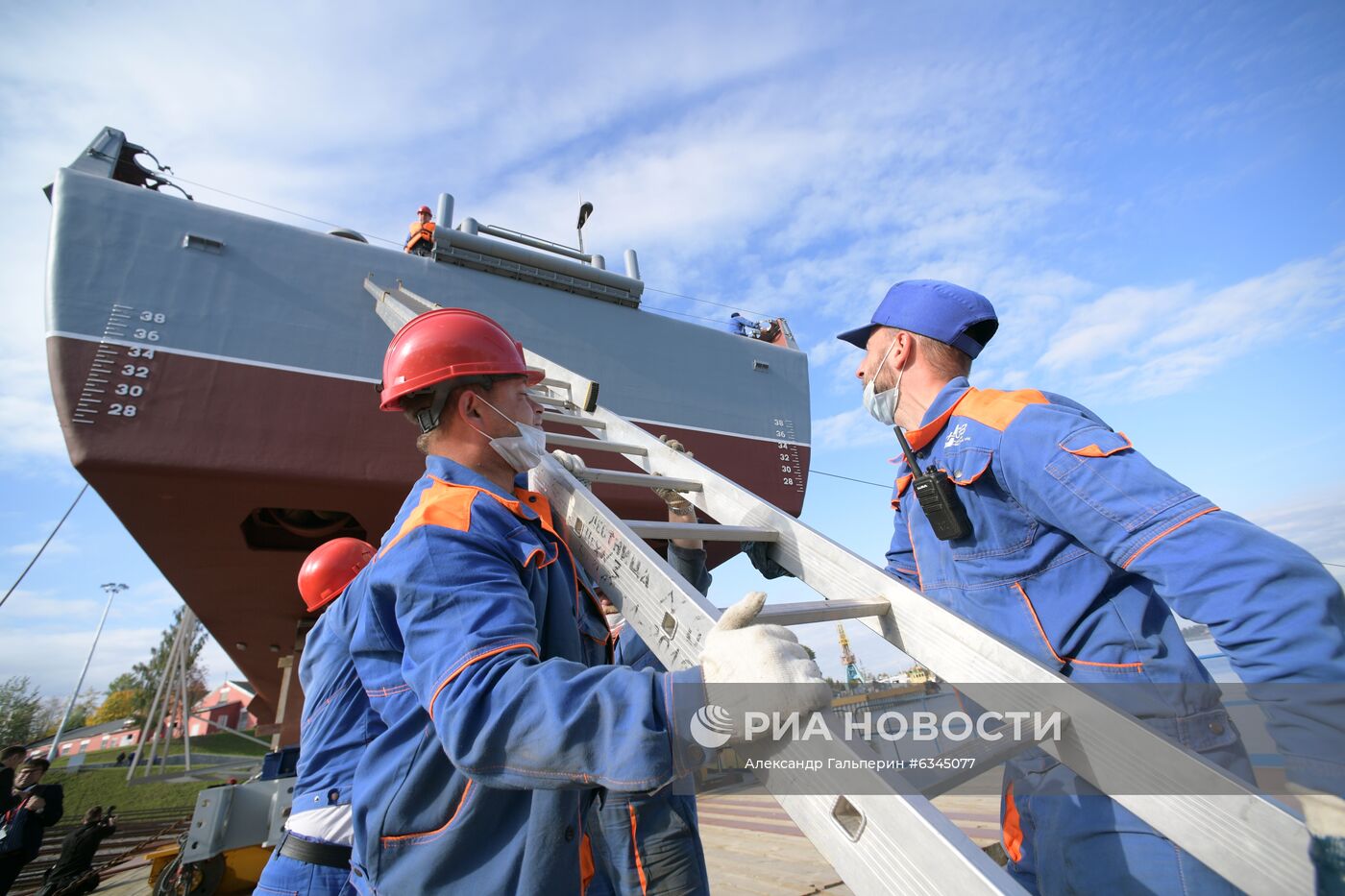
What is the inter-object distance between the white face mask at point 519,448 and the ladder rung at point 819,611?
0.86 metres

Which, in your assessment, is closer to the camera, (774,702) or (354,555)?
(774,702)

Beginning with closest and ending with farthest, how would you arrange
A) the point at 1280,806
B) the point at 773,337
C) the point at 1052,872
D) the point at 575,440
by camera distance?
1. the point at 1280,806
2. the point at 1052,872
3. the point at 575,440
4. the point at 773,337

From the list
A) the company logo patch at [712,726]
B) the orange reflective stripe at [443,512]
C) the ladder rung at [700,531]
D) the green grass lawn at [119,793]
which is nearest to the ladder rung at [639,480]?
the ladder rung at [700,531]

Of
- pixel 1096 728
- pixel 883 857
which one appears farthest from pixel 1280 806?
pixel 883 857

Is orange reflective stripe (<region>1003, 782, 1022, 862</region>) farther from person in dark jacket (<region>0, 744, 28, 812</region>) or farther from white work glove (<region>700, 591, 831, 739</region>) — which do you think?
person in dark jacket (<region>0, 744, 28, 812</region>)

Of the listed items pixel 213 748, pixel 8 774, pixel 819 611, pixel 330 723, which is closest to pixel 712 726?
pixel 819 611

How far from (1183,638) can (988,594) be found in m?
0.41

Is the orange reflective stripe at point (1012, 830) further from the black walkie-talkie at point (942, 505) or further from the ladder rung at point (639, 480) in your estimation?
the ladder rung at point (639, 480)

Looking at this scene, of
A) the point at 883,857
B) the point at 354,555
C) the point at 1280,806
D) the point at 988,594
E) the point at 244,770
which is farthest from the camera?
the point at 244,770

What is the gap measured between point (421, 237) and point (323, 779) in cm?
670

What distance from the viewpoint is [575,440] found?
3.04 m

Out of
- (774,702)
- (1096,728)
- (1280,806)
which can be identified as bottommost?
(1280,806)

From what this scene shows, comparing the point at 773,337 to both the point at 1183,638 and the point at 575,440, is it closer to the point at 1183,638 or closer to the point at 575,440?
the point at 575,440

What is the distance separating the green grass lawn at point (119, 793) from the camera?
1636cm
